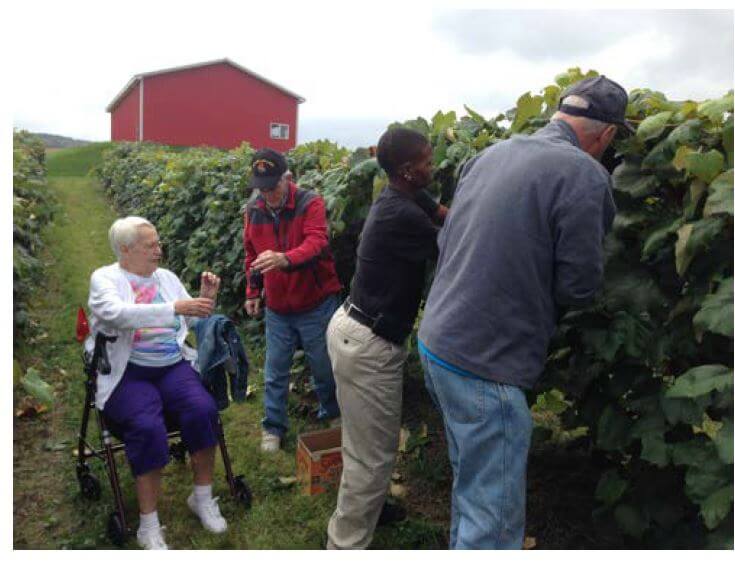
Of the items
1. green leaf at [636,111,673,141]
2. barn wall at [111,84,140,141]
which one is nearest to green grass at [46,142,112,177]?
barn wall at [111,84,140,141]

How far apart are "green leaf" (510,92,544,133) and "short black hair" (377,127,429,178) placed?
56 centimetres

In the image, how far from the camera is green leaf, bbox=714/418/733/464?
230cm

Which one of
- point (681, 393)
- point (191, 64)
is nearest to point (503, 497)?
point (681, 393)

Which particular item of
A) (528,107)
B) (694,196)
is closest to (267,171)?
(528,107)

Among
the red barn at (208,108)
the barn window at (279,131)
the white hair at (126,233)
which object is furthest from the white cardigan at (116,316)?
the barn window at (279,131)

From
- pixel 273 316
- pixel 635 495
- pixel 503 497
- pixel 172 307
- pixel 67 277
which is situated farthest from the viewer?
pixel 67 277

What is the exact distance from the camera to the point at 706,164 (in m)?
2.50

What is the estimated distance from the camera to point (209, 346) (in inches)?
161

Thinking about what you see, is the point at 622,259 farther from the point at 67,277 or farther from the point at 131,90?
the point at 131,90

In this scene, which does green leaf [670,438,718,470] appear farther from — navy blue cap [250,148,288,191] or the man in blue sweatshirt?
navy blue cap [250,148,288,191]

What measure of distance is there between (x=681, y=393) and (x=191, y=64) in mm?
34282

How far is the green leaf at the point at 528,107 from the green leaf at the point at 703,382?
1502 mm

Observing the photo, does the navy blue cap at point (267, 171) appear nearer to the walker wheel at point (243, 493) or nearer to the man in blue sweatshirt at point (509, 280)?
the walker wheel at point (243, 493)

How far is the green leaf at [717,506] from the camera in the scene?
2369 millimetres
